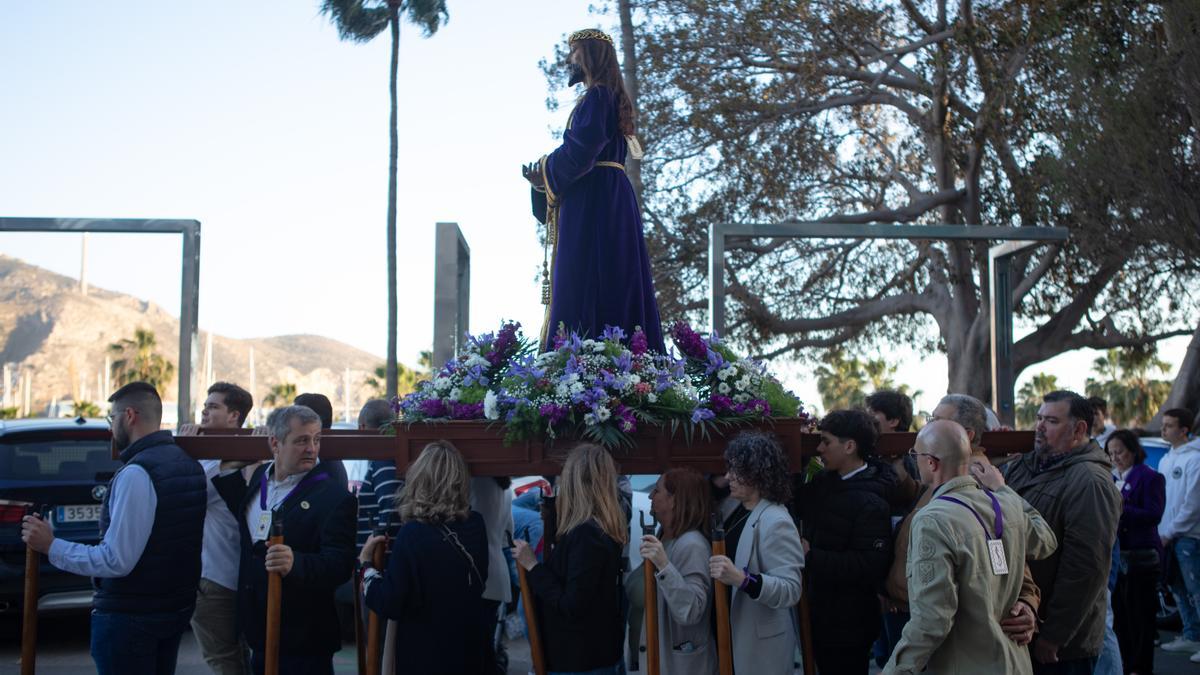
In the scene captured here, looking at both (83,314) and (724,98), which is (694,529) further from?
(83,314)

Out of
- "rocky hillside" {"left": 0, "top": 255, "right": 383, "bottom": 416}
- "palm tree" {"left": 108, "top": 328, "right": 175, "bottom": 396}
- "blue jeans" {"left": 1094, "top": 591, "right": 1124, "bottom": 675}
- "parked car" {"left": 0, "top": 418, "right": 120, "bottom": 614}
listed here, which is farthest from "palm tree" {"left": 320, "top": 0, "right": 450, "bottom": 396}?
"rocky hillside" {"left": 0, "top": 255, "right": 383, "bottom": 416}

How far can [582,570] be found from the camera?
181 inches

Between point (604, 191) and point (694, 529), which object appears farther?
point (604, 191)

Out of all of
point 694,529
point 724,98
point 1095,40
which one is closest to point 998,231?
point 694,529

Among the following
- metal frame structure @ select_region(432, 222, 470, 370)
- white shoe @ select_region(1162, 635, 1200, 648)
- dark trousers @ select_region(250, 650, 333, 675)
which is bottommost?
white shoe @ select_region(1162, 635, 1200, 648)

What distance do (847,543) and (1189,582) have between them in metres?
5.23

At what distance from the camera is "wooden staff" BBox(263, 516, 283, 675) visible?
4.61 metres

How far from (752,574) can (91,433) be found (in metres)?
5.92

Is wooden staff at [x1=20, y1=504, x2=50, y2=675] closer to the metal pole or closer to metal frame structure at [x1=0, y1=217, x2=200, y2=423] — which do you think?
metal frame structure at [x1=0, y1=217, x2=200, y2=423]

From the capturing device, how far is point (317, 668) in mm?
4867

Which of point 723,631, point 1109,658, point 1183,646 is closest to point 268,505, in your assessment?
point 723,631

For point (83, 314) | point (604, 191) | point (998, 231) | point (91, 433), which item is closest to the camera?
point (604, 191)

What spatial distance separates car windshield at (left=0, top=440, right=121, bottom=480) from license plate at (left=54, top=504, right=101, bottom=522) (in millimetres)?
217

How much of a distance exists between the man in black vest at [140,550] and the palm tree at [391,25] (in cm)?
2224
